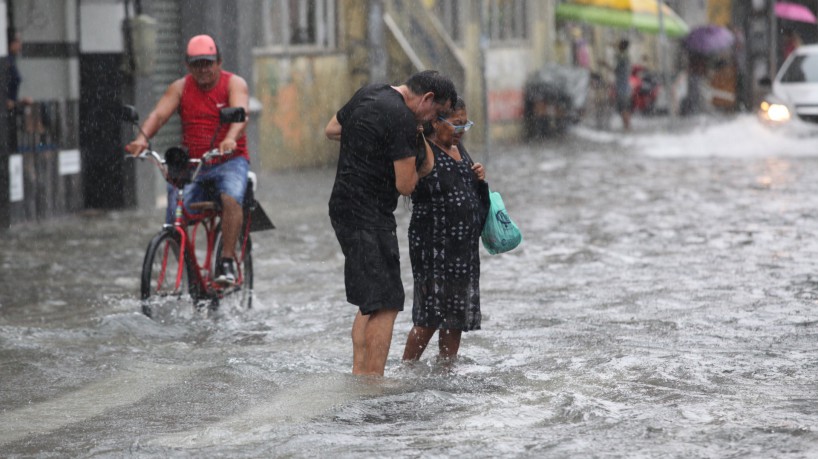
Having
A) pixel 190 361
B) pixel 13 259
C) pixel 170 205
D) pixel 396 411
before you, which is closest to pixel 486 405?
pixel 396 411

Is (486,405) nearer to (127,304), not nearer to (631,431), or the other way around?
(631,431)

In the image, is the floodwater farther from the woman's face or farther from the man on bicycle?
the woman's face

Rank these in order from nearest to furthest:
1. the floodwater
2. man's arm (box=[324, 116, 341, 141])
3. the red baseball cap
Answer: the floodwater → man's arm (box=[324, 116, 341, 141]) → the red baseball cap

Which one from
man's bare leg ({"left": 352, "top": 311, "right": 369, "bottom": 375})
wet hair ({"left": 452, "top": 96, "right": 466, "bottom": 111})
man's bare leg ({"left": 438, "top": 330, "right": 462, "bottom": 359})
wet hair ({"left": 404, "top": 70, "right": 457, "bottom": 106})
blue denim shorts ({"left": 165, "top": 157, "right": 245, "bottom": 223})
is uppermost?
wet hair ({"left": 404, "top": 70, "right": 457, "bottom": 106})

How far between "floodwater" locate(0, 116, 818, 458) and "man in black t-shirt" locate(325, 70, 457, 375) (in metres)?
0.31

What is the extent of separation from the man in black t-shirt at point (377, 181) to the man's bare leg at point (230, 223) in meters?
2.29

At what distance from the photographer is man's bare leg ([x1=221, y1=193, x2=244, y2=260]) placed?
379 inches

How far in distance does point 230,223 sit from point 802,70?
1548cm

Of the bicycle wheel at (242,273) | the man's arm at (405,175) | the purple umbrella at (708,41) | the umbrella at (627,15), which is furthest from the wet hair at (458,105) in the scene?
the purple umbrella at (708,41)

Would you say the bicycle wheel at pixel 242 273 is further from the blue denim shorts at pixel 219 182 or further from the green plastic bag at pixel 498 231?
the green plastic bag at pixel 498 231

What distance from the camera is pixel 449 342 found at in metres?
7.96

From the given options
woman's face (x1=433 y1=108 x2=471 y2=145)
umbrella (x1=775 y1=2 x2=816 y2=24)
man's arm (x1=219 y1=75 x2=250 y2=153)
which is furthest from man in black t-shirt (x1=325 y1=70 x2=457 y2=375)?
umbrella (x1=775 y1=2 x2=816 y2=24)

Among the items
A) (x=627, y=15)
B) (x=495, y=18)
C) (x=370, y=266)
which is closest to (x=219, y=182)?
(x=370, y=266)

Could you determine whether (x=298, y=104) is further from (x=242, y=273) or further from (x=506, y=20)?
(x=242, y=273)
